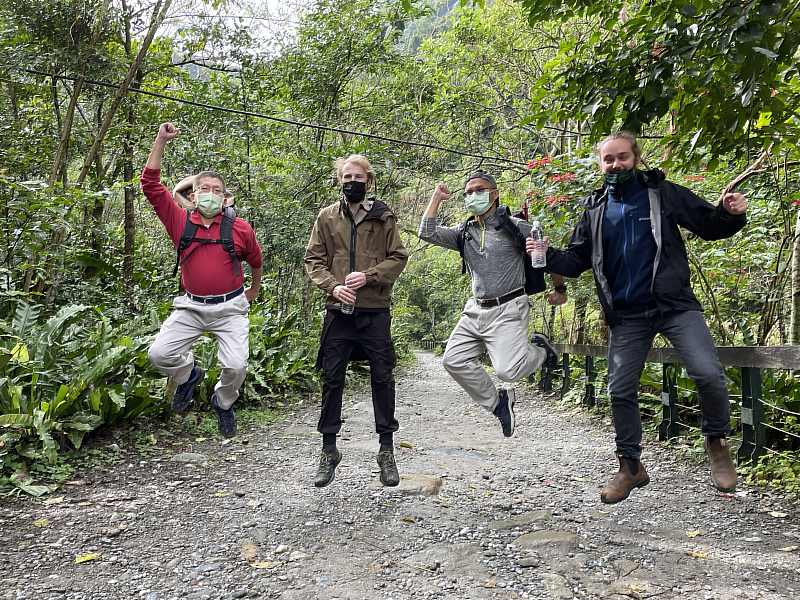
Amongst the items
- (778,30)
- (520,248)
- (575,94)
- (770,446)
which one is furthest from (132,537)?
(770,446)

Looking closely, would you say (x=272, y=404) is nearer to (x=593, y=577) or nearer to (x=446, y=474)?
(x=446, y=474)

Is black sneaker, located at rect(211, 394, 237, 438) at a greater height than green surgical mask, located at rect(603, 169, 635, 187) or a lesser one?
lesser

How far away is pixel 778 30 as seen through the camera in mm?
3082

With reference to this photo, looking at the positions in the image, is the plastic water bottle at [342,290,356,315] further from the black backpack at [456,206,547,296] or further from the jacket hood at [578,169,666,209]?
the jacket hood at [578,169,666,209]

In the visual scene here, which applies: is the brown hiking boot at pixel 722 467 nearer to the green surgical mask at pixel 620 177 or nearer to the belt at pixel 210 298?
the green surgical mask at pixel 620 177

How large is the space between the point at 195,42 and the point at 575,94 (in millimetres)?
8714

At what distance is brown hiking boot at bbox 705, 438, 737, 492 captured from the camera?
11.4 ft

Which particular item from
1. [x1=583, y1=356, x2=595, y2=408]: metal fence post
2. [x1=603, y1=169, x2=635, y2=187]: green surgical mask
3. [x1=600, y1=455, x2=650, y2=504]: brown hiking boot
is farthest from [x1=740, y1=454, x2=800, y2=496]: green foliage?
[x1=583, y1=356, x2=595, y2=408]: metal fence post

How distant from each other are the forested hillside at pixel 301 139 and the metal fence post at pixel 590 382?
1.26 meters

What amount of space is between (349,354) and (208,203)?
1.59 meters

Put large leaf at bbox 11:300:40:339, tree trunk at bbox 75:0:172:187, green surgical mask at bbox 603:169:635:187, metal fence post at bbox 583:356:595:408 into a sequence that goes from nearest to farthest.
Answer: green surgical mask at bbox 603:169:635:187
large leaf at bbox 11:300:40:339
tree trunk at bbox 75:0:172:187
metal fence post at bbox 583:356:595:408

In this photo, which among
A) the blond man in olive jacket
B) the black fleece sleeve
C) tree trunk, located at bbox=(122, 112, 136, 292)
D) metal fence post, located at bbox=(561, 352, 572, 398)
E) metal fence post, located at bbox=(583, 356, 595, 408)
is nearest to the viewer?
the black fleece sleeve

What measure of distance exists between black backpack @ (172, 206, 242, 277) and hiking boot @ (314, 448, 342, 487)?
160cm

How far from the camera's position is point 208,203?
4.42 metres
